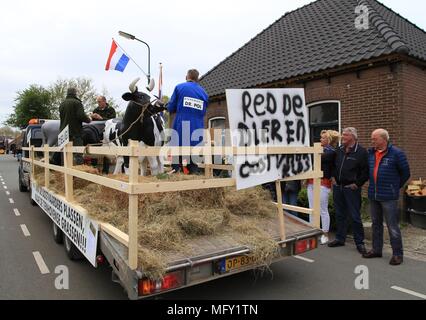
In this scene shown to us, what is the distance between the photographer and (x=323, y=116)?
9.76 meters

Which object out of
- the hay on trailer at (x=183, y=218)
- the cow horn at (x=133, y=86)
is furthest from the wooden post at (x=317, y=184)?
the cow horn at (x=133, y=86)

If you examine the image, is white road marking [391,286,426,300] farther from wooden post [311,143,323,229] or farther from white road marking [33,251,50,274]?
white road marking [33,251,50,274]

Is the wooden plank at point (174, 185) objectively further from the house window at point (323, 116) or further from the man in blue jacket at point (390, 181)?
the house window at point (323, 116)

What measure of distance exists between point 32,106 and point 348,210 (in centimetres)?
4010

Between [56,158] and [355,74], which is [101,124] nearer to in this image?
[56,158]

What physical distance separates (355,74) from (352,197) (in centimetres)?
425

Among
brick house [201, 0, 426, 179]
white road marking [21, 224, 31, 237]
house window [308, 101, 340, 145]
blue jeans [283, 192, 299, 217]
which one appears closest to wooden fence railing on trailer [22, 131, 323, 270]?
blue jeans [283, 192, 299, 217]

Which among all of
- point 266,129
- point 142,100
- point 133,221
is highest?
point 142,100

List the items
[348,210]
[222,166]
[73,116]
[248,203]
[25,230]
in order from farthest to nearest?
[25,230], [73,116], [348,210], [222,166], [248,203]

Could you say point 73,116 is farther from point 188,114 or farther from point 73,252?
point 73,252

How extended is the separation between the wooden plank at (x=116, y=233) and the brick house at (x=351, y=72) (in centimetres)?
689

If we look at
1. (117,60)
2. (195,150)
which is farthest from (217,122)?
(195,150)

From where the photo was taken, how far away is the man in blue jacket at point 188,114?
5582 mm
